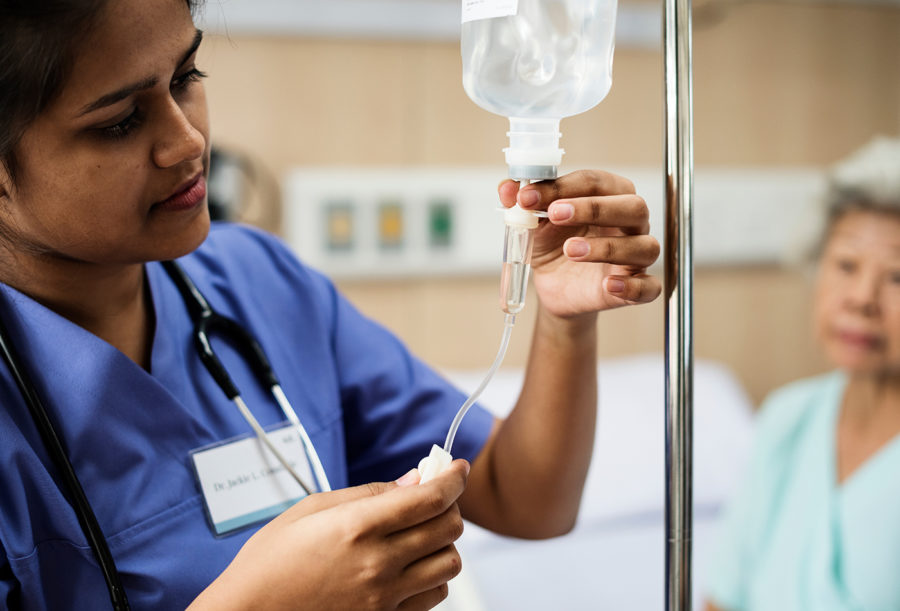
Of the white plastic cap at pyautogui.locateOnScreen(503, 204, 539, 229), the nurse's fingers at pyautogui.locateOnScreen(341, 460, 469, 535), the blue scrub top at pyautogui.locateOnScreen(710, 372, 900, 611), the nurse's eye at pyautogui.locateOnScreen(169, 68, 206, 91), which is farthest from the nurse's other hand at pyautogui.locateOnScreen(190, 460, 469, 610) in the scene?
the blue scrub top at pyautogui.locateOnScreen(710, 372, 900, 611)

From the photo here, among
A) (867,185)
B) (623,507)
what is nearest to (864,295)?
(867,185)

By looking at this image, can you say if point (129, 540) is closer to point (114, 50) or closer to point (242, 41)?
point (114, 50)

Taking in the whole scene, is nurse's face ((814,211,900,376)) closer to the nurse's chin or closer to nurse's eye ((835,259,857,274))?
nurse's eye ((835,259,857,274))

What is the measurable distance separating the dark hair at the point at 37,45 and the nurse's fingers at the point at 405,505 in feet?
1.40

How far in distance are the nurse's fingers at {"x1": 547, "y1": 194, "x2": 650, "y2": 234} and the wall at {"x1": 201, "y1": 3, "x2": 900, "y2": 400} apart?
56.0 inches

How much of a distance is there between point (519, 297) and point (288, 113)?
147 cm

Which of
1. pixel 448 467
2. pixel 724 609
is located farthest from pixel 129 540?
pixel 724 609

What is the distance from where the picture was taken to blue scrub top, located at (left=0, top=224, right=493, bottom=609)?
74 cm

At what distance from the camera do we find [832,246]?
1.86 m

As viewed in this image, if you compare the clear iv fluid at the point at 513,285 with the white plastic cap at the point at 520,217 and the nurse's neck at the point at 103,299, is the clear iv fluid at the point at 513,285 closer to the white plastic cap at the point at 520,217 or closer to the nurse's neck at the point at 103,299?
the white plastic cap at the point at 520,217

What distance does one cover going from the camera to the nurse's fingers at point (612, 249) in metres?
0.72

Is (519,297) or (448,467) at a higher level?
(519,297)

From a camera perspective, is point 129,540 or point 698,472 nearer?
point 129,540

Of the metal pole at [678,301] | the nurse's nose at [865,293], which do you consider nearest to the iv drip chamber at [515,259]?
the metal pole at [678,301]
